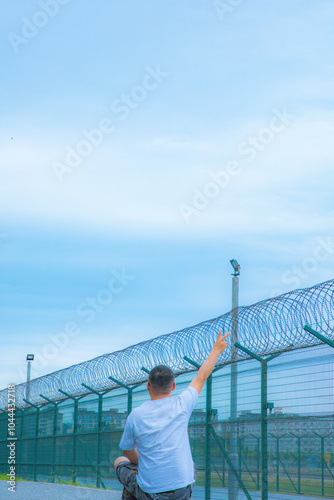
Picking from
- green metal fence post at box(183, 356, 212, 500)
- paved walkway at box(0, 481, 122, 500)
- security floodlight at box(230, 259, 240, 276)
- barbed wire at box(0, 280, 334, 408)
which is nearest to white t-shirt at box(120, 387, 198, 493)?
barbed wire at box(0, 280, 334, 408)

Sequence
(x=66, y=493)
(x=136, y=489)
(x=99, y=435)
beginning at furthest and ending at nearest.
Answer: (x=99, y=435) → (x=66, y=493) → (x=136, y=489)

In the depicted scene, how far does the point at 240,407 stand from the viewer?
9.58 m

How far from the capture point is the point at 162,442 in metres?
3.83

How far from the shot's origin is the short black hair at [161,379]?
12.8 ft

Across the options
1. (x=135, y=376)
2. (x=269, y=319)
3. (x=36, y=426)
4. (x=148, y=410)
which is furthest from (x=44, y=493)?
(x=148, y=410)

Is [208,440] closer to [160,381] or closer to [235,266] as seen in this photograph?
[235,266]

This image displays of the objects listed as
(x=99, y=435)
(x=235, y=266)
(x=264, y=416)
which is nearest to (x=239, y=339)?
(x=264, y=416)

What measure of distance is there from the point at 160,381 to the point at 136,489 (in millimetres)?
618

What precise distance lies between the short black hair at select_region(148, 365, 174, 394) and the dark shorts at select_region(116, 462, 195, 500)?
52 cm

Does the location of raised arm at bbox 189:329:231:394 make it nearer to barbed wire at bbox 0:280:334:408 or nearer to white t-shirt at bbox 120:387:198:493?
white t-shirt at bbox 120:387:198:493

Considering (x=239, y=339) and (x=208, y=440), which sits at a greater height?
(x=239, y=339)

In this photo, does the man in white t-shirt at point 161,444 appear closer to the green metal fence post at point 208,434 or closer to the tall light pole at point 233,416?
the tall light pole at point 233,416

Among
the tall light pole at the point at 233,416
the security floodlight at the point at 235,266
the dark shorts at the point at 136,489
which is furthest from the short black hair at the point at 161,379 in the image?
the security floodlight at the point at 235,266

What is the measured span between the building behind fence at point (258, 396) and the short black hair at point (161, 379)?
4042mm
